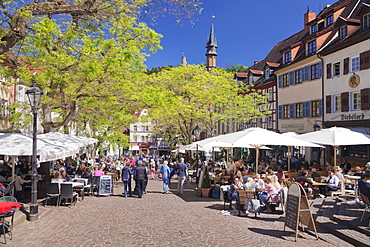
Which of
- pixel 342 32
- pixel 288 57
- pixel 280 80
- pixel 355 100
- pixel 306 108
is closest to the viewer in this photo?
pixel 355 100

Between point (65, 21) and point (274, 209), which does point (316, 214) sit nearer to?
point (274, 209)

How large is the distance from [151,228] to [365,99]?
17875mm

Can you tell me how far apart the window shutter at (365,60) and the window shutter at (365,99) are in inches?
56.6

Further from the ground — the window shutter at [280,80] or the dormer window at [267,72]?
the dormer window at [267,72]

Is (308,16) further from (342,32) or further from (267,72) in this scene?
(342,32)

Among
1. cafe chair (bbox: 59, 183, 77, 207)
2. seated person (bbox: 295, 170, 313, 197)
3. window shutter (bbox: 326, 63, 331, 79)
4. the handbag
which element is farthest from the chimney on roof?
cafe chair (bbox: 59, 183, 77, 207)

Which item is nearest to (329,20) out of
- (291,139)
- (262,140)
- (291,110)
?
(291,110)

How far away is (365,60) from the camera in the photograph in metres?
21.6

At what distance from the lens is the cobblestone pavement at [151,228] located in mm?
7953

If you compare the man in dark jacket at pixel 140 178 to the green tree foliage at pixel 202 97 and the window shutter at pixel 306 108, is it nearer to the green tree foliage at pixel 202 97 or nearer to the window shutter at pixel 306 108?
the green tree foliage at pixel 202 97

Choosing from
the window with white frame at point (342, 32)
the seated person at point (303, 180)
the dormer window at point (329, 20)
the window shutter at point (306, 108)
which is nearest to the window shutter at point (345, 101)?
the window with white frame at point (342, 32)

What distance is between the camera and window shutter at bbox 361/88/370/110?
2129 cm

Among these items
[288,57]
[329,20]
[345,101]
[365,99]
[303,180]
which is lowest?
[303,180]

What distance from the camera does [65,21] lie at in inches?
551
